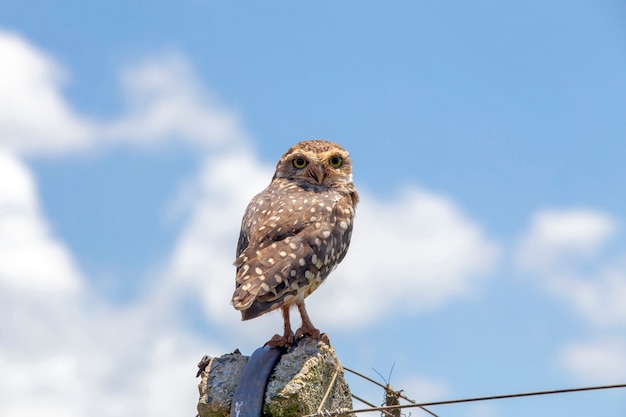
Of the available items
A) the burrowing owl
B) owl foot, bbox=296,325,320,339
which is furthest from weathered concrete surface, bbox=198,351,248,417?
owl foot, bbox=296,325,320,339

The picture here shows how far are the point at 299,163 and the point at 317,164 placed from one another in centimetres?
20

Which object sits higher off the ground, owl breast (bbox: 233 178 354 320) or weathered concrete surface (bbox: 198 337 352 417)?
owl breast (bbox: 233 178 354 320)

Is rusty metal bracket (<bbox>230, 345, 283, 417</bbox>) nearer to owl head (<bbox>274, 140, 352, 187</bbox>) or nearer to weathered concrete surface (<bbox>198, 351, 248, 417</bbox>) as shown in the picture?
weathered concrete surface (<bbox>198, 351, 248, 417</bbox>)

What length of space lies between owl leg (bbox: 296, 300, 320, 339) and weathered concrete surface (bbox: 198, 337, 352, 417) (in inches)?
33.8

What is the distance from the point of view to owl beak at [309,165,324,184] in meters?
7.51

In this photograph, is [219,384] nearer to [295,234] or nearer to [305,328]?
[305,328]

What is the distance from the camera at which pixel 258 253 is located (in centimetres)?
597

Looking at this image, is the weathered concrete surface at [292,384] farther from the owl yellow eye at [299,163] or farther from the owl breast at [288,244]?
the owl yellow eye at [299,163]

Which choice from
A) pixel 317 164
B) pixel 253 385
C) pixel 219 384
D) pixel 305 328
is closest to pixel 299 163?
pixel 317 164

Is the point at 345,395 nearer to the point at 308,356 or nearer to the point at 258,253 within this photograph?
the point at 308,356

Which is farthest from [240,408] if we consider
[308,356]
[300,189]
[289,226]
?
[300,189]

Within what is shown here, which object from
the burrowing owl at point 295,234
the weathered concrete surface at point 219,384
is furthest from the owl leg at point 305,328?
the weathered concrete surface at point 219,384

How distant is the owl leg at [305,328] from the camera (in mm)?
6107

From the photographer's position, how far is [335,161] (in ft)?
25.5
